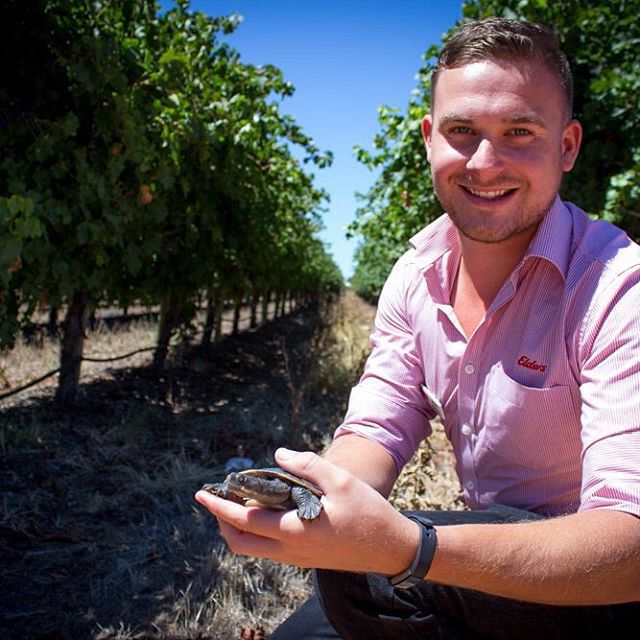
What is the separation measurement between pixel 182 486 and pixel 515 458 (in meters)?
2.86

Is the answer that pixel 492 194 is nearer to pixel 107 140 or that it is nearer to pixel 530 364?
pixel 530 364

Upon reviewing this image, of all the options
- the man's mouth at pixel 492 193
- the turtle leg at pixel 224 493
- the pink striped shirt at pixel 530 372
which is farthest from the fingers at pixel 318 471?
the man's mouth at pixel 492 193

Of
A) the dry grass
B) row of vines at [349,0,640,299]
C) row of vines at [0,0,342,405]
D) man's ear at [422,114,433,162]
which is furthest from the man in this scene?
row of vines at [349,0,640,299]

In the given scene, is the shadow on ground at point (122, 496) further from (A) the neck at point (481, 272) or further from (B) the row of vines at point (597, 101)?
(B) the row of vines at point (597, 101)

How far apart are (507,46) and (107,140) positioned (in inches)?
152

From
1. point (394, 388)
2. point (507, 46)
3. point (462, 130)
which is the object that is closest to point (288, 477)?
point (394, 388)

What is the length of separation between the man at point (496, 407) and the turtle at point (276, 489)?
0.02 m

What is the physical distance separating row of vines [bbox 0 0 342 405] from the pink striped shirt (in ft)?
8.16

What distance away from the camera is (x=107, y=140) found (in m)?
4.71

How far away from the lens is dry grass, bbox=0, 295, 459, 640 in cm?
266

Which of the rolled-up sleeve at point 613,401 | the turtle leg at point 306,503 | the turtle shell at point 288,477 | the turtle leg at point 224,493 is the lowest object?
the turtle leg at point 224,493

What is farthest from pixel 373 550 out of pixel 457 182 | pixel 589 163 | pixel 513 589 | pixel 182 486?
pixel 589 163

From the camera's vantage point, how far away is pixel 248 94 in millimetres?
6074

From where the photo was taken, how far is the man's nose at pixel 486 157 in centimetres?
158
